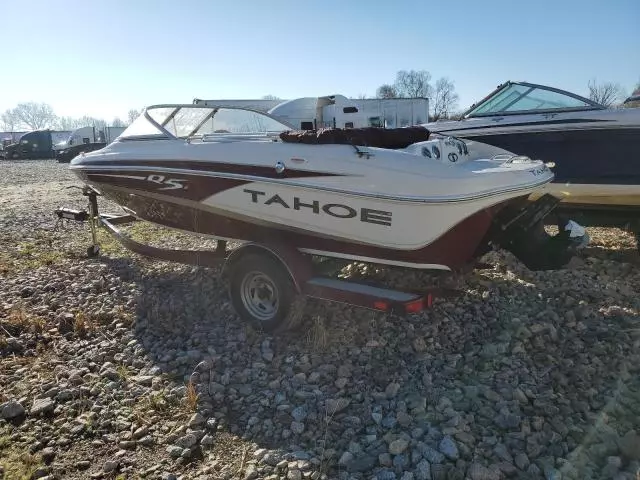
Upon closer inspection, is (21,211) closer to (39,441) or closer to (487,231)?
(39,441)

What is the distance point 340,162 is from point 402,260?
2.76 ft

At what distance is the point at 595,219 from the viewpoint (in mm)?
5664

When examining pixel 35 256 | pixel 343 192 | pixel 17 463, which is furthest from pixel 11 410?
pixel 35 256

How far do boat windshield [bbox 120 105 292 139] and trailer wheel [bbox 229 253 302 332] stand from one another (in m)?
1.65

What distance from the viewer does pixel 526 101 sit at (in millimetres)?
6773

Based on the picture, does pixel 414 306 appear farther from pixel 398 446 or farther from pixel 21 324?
pixel 21 324

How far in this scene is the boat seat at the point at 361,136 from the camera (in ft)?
13.1

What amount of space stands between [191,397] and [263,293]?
1231 millimetres

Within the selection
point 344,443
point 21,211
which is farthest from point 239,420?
point 21,211

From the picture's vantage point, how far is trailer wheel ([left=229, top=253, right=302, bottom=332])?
3.96 meters

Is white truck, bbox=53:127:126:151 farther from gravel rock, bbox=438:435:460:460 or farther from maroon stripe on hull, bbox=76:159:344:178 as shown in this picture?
gravel rock, bbox=438:435:460:460

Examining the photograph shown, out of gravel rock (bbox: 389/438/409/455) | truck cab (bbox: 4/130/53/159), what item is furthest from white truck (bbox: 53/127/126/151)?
gravel rock (bbox: 389/438/409/455)

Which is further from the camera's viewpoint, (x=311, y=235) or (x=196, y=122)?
(x=196, y=122)

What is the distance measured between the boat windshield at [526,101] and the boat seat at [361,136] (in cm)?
275
